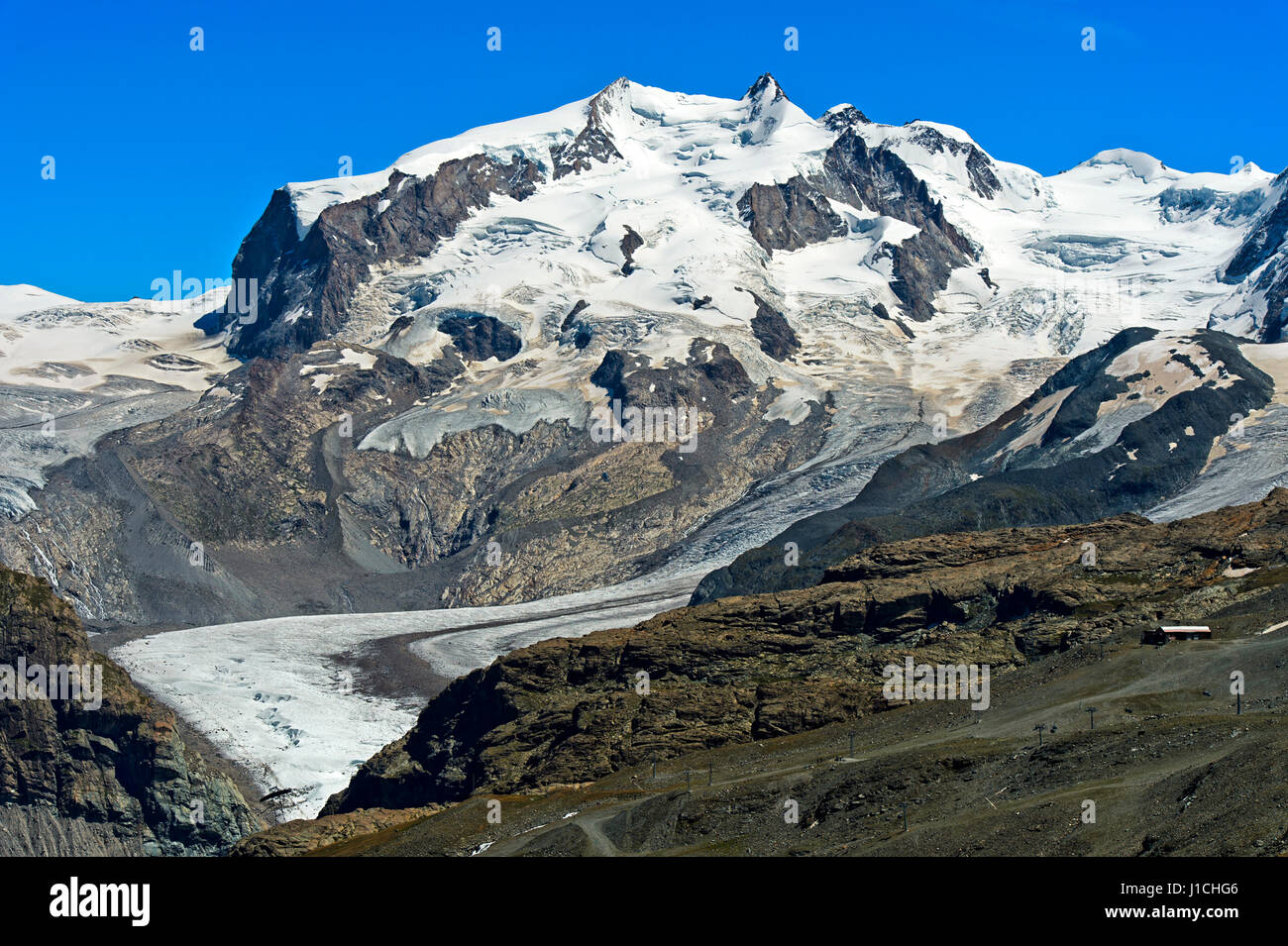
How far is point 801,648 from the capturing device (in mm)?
97625

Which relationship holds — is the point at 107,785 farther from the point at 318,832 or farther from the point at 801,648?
the point at 801,648

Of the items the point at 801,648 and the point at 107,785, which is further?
the point at 107,785

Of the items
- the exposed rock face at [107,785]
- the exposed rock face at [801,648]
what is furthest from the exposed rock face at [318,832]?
the exposed rock face at [107,785]

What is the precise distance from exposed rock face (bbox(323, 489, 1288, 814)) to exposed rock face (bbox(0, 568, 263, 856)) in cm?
1110

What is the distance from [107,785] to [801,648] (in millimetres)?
52599

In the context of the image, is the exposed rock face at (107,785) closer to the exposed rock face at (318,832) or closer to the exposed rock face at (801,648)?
the exposed rock face at (801,648)

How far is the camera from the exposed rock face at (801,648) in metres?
85.4

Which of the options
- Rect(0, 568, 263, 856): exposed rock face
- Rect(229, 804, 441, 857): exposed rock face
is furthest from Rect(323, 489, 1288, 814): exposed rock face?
Rect(0, 568, 263, 856): exposed rock face

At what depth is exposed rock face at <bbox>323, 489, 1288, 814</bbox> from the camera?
280 feet

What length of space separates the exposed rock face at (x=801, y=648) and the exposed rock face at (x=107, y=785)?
11097 millimetres


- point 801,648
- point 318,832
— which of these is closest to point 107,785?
point 318,832
